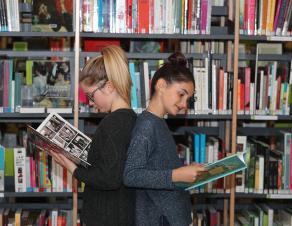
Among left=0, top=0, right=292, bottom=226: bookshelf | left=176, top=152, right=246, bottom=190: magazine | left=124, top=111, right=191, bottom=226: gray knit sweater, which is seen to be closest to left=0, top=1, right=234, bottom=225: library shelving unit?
left=0, top=0, right=292, bottom=226: bookshelf

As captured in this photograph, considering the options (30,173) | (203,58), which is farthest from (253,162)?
(30,173)

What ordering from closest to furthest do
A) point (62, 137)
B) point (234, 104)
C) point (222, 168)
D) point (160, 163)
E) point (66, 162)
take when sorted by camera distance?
1. point (222, 168)
2. point (160, 163)
3. point (66, 162)
4. point (62, 137)
5. point (234, 104)

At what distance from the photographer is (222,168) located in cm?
194

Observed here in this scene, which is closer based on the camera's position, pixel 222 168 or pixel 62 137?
pixel 222 168

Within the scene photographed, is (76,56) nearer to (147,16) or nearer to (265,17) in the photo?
(147,16)

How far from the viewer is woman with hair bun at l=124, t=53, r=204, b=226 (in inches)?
77.8

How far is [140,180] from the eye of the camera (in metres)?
1.97

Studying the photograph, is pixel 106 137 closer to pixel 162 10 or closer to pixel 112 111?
pixel 112 111

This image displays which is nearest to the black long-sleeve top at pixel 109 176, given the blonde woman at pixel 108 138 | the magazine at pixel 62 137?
the blonde woman at pixel 108 138

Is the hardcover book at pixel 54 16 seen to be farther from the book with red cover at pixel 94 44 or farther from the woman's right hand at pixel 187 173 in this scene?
the woman's right hand at pixel 187 173

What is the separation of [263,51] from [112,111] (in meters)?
1.82

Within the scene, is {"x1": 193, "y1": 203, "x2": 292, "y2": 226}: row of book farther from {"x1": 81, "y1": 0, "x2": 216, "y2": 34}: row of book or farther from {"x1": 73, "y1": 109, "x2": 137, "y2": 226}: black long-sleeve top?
{"x1": 73, "y1": 109, "x2": 137, "y2": 226}: black long-sleeve top

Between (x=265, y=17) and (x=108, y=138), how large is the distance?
167 centimetres

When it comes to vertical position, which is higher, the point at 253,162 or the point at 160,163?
the point at 160,163
